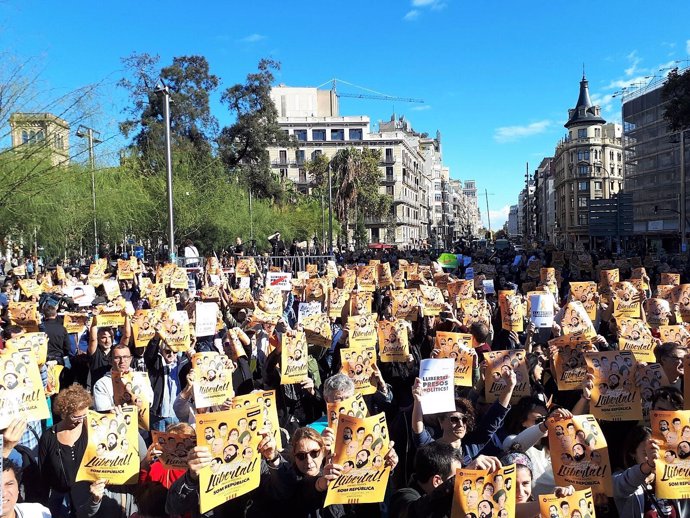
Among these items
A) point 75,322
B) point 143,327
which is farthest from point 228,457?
point 75,322

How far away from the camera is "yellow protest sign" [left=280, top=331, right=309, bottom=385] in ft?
19.4

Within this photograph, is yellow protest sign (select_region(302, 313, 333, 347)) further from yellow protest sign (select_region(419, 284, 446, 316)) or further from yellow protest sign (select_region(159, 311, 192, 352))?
yellow protest sign (select_region(419, 284, 446, 316))

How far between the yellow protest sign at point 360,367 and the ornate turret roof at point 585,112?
108 m

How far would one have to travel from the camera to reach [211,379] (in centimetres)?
517

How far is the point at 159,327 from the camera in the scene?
6699 mm

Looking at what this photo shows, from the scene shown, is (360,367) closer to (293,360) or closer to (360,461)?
(293,360)

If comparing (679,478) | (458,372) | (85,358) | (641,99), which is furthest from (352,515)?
(641,99)

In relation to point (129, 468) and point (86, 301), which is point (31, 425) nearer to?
point (129, 468)

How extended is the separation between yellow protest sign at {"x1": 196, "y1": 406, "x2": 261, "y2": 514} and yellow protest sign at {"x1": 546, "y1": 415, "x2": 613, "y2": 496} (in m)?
1.74

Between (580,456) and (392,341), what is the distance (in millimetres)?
3392

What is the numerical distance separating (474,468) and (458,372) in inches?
110

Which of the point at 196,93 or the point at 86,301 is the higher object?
the point at 196,93

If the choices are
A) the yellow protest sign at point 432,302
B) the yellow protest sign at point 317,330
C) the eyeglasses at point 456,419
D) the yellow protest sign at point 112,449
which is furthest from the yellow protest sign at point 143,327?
the eyeglasses at point 456,419

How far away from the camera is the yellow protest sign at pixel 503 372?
509cm
